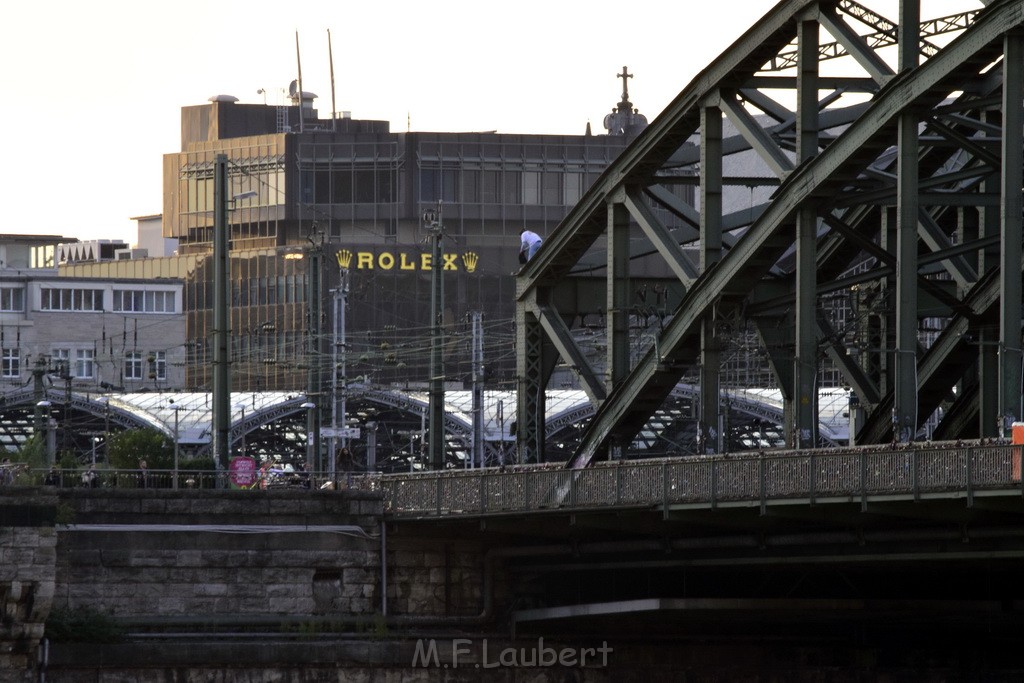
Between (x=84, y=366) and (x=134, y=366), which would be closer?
(x=84, y=366)

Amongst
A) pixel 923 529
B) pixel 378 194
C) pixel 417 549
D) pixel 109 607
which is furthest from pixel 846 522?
pixel 378 194

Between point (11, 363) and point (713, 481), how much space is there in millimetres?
112071

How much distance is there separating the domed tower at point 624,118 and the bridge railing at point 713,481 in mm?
121509

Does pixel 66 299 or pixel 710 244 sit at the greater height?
pixel 66 299

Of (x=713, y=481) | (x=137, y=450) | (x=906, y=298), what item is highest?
(x=906, y=298)

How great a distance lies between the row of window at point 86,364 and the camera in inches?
5886

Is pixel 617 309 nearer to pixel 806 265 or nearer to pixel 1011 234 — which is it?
pixel 806 265

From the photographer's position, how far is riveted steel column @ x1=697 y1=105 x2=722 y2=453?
170 ft

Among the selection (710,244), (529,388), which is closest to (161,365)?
(529,388)

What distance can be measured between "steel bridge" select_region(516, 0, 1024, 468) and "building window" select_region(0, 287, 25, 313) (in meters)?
97.5

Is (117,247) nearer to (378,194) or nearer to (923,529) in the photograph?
(378,194)

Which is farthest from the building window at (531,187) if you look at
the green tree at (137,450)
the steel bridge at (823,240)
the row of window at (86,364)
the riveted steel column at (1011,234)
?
the riveted steel column at (1011,234)

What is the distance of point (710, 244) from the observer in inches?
2074

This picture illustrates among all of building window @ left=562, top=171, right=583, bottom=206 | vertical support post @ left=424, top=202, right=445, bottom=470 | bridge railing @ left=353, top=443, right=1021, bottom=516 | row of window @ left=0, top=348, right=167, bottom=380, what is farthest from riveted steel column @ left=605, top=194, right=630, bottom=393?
building window @ left=562, top=171, right=583, bottom=206
